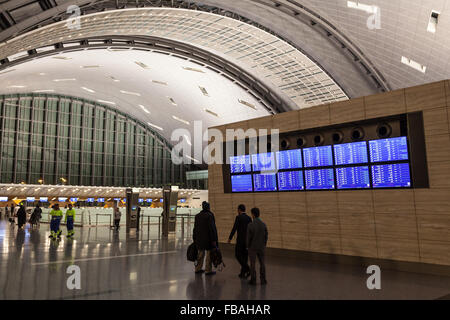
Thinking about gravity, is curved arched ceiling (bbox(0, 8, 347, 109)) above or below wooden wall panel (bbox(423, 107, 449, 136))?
above

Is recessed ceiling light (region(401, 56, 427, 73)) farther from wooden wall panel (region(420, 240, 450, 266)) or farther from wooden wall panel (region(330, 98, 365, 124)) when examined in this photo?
wooden wall panel (region(420, 240, 450, 266))

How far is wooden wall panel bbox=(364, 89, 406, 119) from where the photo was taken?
867 centimetres

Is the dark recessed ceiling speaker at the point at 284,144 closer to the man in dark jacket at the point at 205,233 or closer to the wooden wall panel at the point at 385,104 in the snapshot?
the wooden wall panel at the point at 385,104

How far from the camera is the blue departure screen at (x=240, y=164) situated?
11.6 meters

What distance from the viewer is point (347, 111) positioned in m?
9.69

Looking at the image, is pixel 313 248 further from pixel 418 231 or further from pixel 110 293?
pixel 110 293

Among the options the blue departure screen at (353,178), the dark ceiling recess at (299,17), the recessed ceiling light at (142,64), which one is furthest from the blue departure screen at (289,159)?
the recessed ceiling light at (142,64)

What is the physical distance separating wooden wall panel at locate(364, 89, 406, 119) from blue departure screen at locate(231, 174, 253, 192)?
13.9 ft

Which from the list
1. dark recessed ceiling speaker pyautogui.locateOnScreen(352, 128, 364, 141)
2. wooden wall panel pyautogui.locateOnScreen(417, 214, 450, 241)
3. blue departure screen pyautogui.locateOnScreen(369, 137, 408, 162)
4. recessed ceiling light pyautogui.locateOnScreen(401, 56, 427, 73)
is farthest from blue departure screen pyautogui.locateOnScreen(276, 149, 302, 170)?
recessed ceiling light pyautogui.locateOnScreen(401, 56, 427, 73)

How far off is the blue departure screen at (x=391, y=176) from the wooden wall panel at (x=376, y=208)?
17 cm

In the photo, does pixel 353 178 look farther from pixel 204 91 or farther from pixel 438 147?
pixel 204 91

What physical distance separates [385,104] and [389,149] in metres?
1.20

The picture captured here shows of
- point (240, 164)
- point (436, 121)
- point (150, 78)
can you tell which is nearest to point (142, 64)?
point (150, 78)

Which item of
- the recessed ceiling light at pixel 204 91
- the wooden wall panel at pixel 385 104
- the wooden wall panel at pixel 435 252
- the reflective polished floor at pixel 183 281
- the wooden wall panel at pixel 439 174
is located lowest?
the reflective polished floor at pixel 183 281
